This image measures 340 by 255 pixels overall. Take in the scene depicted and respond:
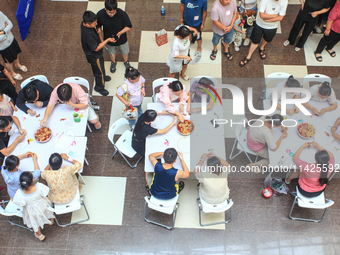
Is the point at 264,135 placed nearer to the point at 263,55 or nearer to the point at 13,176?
the point at 263,55

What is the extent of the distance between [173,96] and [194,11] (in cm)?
175

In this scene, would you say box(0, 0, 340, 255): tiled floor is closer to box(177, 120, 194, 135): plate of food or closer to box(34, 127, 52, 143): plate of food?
box(34, 127, 52, 143): plate of food

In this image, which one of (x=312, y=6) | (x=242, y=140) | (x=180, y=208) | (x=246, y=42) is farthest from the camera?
(x=246, y=42)

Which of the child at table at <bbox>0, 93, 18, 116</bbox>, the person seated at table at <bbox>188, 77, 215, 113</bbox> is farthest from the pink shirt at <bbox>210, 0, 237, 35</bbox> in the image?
the child at table at <bbox>0, 93, 18, 116</bbox>

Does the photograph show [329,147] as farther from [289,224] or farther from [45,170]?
[45,170]

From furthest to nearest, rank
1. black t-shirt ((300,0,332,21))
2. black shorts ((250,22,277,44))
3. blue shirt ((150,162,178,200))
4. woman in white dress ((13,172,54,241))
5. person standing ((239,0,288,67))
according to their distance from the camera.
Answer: black shorts ((250,22,277,44)), black t-shirt ((300,0,332,21)), person standing ((239,0,288,67)), blue shirt ((150,162,178,200)), woman in white dress ((13,172,54,241))

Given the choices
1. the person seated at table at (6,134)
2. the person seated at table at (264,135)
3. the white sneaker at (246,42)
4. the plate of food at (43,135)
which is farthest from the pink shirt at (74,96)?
the white sneaker at (246,42)

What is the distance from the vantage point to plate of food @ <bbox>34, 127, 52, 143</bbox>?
3.92m

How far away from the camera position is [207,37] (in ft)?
20.5

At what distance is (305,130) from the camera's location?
13.0 feet

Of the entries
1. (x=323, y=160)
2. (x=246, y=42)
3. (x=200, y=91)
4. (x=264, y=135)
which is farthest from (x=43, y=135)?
(x=246, y=42)

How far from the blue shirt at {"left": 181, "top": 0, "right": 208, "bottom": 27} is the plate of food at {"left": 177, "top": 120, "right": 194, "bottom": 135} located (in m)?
2.17

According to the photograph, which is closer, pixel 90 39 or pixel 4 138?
pixel 4 138

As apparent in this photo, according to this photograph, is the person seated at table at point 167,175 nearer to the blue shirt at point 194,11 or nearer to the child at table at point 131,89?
the child at table at point 131,89
